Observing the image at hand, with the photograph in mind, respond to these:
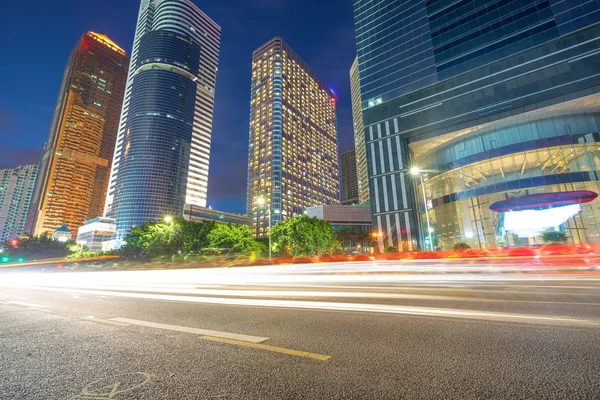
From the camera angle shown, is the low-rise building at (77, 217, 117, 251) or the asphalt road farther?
the low-rise building at (77, 217, 117, 251)

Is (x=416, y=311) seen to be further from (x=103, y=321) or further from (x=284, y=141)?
(x=284, y=141)

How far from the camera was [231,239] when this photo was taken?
1556 inches

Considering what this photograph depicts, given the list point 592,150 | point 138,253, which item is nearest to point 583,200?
point 592,150

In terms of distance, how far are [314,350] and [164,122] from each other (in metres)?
174

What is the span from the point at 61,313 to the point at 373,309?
7208 millimetres

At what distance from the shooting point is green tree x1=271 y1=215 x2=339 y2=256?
40062 millimetres

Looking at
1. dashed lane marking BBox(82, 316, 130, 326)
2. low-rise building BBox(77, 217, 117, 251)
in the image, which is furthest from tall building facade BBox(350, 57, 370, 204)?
dashed lane marking BBox(82, 316, 130, 326)

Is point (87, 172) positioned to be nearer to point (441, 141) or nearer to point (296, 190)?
point (296, 190)

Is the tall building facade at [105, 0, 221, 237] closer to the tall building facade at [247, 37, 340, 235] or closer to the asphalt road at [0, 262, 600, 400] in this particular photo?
the tall building facade at [247, 37, 340, 235]

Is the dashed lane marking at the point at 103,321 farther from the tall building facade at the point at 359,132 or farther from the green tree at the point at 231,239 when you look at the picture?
the tall building facade at the point at 359,132

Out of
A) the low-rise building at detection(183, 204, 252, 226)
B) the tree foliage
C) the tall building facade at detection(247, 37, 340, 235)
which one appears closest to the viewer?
the tree foliage

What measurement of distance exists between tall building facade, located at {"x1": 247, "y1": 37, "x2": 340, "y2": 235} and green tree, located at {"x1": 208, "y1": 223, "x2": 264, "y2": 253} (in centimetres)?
9958

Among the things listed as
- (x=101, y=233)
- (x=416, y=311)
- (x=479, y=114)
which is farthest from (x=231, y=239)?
(x=101, y=233)

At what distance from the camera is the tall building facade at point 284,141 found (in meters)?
151
